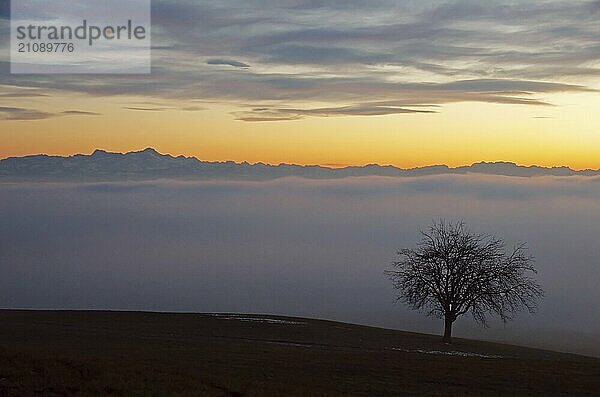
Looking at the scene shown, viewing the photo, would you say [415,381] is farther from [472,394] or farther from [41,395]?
[41,395]

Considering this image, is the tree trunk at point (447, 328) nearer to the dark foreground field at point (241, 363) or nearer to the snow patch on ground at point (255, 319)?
the dark foreground field at point (241, 363)

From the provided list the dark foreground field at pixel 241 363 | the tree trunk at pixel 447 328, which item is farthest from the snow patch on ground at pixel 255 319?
the tree trunk at pixel 447 328

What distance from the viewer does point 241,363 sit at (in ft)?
135

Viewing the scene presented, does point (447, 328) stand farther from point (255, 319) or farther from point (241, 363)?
→ point (241, 363)

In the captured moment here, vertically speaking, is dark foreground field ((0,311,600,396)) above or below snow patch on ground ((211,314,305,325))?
above

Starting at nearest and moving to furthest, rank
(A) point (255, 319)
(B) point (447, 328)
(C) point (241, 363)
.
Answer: (C) point (241, 363)
(B) point (447, 328)
(A) point (255, 319)

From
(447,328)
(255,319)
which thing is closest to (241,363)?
(447,328)

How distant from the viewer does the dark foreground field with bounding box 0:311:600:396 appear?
92.5ft

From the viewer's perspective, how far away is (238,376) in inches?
1384

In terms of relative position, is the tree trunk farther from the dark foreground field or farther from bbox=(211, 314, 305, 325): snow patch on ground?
bbox=(211, 314, 305, 325): snow patch on ground

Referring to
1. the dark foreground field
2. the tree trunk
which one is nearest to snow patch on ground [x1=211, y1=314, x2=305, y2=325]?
the dark foreground field

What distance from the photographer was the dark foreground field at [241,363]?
28203mm

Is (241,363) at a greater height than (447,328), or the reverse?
(241,363)

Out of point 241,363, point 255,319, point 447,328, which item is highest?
point 241,363
